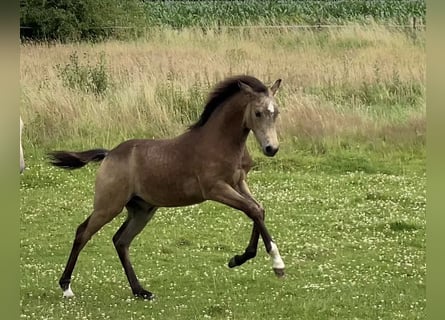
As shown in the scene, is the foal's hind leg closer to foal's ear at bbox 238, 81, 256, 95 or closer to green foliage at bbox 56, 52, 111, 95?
foal's ear at bbox 238, 81, 256, 95

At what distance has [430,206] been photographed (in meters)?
1.45

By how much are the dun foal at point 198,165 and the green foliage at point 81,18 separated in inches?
66.6

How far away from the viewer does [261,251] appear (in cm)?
607

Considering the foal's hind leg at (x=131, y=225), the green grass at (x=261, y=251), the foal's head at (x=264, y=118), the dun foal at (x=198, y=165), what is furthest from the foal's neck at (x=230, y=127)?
the green grass at (x=261, y=251)

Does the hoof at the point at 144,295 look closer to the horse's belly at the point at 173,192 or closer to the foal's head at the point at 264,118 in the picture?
the horse's belly at the point at 173,192

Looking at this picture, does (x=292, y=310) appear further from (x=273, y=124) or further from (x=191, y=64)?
(x=191, y=64)

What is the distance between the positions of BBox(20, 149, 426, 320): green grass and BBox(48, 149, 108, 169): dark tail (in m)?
0.91

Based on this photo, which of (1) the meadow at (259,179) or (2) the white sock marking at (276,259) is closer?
(2) the white sock marking at (276,259)

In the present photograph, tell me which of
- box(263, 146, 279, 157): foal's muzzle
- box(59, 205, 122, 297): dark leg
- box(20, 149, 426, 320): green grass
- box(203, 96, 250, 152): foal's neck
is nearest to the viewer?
box(263, 146, 279, 157): foal's muzzle

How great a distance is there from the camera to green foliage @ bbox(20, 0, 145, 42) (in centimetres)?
583

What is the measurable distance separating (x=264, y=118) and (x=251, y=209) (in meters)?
0.48

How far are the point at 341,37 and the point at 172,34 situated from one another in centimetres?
140

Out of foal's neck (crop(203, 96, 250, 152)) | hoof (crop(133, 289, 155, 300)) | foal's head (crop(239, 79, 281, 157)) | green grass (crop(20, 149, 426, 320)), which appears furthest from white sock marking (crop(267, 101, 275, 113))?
hoof (crop(133, 289, 155, 300))

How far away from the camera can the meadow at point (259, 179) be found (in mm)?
4969
